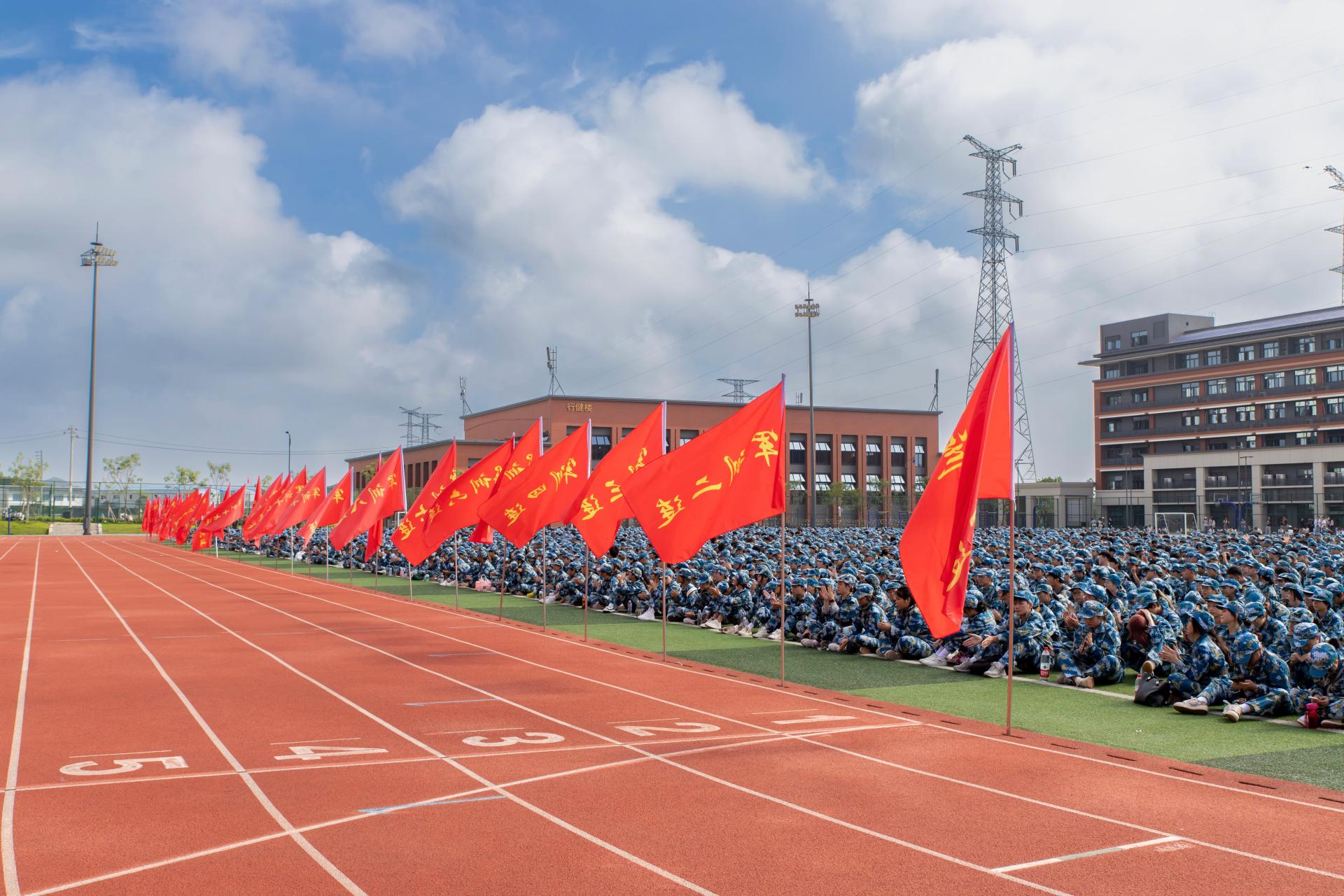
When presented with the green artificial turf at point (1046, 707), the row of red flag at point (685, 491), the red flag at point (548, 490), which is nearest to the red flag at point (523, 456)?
the row of red flag at point (685, 491)

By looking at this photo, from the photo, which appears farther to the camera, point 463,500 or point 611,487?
point 463,500

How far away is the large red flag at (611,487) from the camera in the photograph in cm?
1795

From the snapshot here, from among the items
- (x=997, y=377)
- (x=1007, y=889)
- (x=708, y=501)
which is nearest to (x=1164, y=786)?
(x=1007, y=889)

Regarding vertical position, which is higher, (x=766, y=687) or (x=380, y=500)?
(x=380, y=500)

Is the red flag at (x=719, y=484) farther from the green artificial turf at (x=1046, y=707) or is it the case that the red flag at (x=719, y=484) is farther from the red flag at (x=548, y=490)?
the red flag at (x=548, y=490)

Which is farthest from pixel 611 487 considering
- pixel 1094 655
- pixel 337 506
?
pixel 337 506

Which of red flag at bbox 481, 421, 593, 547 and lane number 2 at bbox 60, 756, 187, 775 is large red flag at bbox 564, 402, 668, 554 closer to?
red flag at bbox 481, 421, 593, 547

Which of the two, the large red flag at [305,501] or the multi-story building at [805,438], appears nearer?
the large red flag at [305,501]

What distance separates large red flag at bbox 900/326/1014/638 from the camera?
417 inches

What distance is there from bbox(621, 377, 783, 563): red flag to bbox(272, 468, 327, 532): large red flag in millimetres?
21627

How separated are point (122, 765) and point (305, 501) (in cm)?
2585

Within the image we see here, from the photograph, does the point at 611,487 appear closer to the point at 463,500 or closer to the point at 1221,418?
the point at 463,500

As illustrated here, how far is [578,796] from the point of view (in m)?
8.42

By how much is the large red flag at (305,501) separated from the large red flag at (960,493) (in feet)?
86.3
